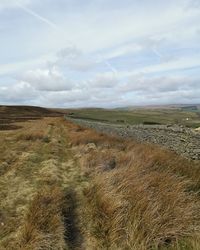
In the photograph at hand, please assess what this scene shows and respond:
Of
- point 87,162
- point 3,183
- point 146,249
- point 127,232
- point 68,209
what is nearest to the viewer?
point 146,249

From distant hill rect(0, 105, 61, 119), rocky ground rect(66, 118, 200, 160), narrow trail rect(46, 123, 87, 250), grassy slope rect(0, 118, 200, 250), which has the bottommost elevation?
distant hill rect(0, 105, 61, 119)

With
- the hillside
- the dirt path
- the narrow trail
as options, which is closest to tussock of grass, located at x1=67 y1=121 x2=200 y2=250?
the narrow trail

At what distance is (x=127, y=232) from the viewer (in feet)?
23.2

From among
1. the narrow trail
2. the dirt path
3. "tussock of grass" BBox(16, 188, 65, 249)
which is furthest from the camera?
the dirt path

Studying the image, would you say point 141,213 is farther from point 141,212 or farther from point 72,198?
point 72,198

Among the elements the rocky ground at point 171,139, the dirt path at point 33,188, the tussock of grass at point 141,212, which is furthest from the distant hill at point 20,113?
the tussock of grass at point 141,212

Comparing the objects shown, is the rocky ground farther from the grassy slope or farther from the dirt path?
the grassy slope

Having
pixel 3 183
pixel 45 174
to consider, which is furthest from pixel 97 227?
pixel 45 174

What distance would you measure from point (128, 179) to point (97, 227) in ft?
9.36

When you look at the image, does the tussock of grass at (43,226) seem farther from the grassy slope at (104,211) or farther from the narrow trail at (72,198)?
the narrow trail at (72,198)

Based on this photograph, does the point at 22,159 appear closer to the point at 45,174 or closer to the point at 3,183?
the point at 45,174

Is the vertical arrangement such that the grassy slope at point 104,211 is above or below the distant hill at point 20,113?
above

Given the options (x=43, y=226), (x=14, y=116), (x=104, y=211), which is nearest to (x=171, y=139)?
(x=104, y=211)

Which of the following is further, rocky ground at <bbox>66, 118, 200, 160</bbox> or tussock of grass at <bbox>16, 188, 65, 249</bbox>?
rocky ground at <bbox>66, 118, 200, 160</bbox>
